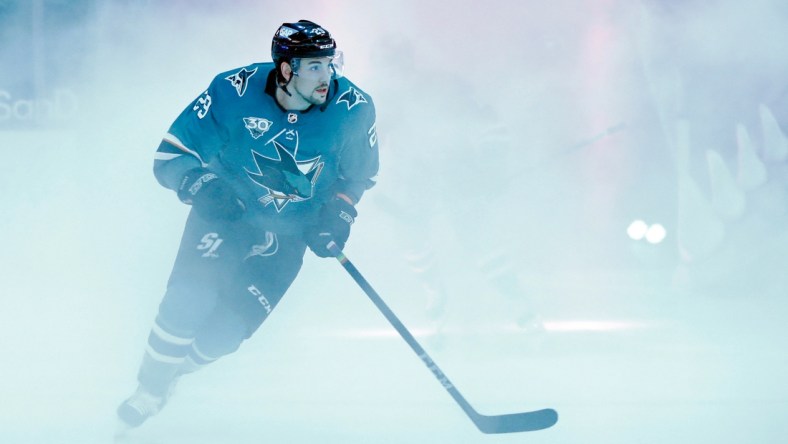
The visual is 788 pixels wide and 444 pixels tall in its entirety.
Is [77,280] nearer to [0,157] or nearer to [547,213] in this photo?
[0,157]

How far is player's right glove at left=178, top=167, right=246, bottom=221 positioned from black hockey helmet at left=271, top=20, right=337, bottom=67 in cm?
39

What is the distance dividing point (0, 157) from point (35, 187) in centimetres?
23

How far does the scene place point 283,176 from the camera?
268 cm

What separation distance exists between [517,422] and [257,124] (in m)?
1.17

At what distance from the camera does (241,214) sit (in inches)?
99.3

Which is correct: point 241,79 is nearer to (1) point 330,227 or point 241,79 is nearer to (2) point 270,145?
(2) point 270,145

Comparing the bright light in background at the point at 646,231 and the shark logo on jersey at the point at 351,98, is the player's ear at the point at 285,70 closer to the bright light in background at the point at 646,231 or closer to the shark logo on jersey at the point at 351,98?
the shark logo on jersey at the point at 351,98

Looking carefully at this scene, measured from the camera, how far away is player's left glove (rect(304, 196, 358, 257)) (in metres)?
2.67

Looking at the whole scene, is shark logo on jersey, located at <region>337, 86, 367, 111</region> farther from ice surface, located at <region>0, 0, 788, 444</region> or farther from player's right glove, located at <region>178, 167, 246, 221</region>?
ice surface, located at <region>0, 0, 788, 444</region>

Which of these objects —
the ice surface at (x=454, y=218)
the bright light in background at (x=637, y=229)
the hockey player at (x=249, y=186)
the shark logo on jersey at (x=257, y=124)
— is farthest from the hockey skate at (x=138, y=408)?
the bright light in background at (x=637, y=229)

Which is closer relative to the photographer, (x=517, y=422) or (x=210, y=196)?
(x=210, y=196)

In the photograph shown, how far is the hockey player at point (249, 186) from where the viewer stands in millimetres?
2543

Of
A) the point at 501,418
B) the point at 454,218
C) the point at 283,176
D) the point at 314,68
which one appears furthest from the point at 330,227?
the point at 454,218

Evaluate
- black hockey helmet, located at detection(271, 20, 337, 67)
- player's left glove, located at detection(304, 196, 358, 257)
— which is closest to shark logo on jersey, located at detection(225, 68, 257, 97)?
black hockey helmet, located at detection(271, 20, 337, 67)
